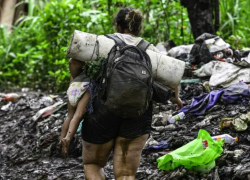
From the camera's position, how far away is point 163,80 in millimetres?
3824

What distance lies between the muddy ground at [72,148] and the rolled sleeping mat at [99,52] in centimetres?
121

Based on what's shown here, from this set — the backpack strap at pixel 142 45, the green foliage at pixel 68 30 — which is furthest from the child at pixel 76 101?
the green foliage at pixel 68 30

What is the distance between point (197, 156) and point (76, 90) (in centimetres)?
140

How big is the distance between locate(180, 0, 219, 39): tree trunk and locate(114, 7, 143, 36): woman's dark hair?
5038 millimetres

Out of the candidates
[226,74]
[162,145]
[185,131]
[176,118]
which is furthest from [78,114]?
[226,74]

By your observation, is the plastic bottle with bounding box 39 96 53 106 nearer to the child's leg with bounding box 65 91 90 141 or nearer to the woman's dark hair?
the child's leg with bounding box 65 91 90 141

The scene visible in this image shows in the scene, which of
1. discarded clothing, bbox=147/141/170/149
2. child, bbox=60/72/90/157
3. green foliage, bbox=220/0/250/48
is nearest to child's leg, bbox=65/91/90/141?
child, bbox=60/72/90/157

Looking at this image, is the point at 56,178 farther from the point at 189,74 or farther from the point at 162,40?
the point at 162,40

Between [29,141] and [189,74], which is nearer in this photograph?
[29,141]

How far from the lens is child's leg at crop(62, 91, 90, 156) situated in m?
3.72

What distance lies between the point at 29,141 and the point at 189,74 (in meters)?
2.78

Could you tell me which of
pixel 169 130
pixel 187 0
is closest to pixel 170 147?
pixel 169 130

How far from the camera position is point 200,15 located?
28.8 ft

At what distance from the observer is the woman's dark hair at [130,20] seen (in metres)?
3.79
